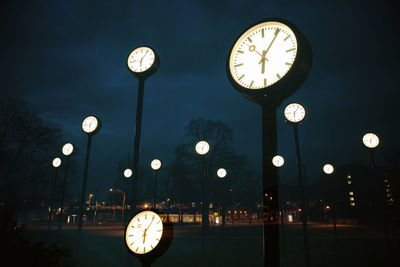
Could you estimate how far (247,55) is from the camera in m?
3.13

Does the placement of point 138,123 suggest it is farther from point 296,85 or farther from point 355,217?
point 355,217

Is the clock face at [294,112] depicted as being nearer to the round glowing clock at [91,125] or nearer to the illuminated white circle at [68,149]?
the round glowing clock at [91,125]

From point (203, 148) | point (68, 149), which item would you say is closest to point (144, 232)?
point (203, 148)

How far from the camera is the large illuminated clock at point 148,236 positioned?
3.31m

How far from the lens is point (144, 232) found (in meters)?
3.51

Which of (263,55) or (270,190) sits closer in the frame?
(270,190)

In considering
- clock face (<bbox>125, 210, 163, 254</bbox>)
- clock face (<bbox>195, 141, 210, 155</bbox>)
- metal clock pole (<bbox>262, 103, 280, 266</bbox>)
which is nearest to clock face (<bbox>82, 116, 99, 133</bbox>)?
clock face (<bbox>195, 141, 210, 155</bbox>)

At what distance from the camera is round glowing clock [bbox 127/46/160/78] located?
7.30 m

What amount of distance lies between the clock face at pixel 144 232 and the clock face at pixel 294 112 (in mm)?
8733

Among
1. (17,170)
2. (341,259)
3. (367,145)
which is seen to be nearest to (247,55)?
(367,145)

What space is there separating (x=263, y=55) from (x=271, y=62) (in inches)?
5.9

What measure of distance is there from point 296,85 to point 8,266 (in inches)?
Answer: 191

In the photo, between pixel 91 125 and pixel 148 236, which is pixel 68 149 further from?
pixel 148 236

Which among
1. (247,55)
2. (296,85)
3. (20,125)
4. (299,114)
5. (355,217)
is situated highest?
(20,125)
